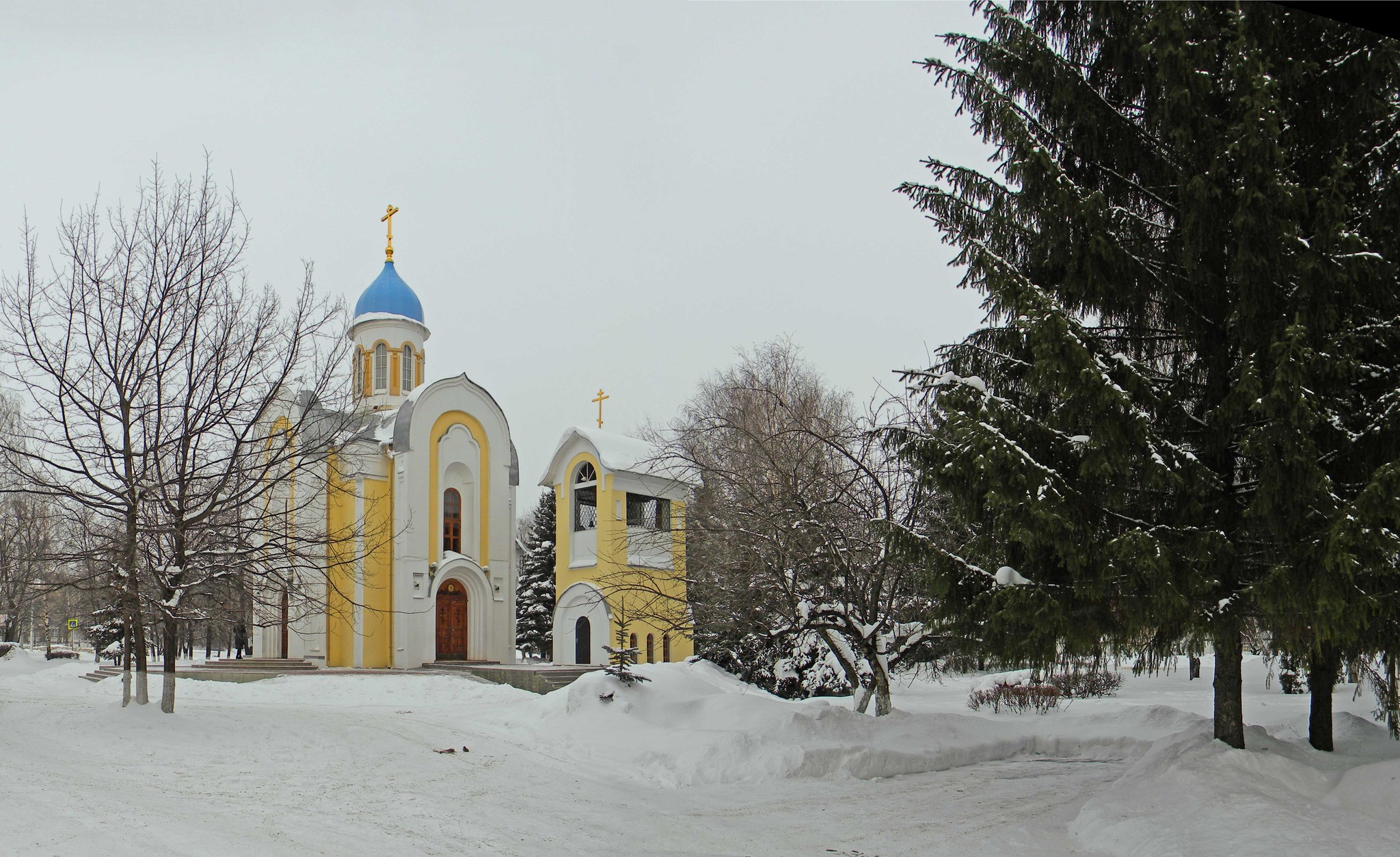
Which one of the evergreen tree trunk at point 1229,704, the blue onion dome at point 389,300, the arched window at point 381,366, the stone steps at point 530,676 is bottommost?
the stone steps at point 530,676

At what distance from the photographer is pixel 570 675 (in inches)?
862

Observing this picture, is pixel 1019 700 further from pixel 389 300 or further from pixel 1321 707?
pixel 389 300

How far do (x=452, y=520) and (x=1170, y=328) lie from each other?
20.0 m

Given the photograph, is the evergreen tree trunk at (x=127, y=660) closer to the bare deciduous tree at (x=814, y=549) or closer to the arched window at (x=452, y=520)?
the bare deciduous tree at (x=814, y=549)

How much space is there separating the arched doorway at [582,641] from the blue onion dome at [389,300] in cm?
969

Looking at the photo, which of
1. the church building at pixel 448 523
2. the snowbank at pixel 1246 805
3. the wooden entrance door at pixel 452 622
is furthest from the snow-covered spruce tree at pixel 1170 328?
the wooden entrance door at pixel 452 622

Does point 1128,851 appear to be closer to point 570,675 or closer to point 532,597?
point 570,675

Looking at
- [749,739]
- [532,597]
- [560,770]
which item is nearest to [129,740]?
[560,770]

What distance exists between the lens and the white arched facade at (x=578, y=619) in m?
26.1

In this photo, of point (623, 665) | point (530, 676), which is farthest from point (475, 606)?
point (623, 665)

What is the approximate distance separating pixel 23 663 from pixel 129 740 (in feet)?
69.3

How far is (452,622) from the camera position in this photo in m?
25.8

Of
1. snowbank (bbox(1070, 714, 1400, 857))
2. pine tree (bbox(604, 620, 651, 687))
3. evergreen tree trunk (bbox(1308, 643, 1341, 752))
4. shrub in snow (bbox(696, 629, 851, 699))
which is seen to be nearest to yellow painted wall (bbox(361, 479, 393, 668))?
shrub in snow (bbox(696, 629, 851, 699))

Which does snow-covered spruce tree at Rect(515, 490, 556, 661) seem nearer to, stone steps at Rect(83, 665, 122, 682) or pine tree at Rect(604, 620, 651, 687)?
stone steps at Rect(83, 665, 122, 682)
